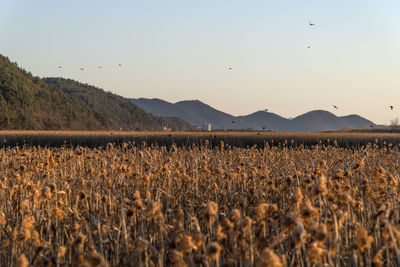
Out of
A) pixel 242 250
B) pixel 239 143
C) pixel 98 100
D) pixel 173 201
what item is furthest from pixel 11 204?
pixel 98 100

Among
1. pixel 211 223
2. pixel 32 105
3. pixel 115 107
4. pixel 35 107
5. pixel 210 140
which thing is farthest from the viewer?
pixel 115 107

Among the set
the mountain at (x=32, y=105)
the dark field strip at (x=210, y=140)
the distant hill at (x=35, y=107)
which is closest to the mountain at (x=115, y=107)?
the distant hill at (x=35, y=107)

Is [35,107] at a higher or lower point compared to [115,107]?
lower

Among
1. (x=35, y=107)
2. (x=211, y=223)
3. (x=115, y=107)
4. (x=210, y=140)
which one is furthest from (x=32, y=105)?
(x=211, y=223)

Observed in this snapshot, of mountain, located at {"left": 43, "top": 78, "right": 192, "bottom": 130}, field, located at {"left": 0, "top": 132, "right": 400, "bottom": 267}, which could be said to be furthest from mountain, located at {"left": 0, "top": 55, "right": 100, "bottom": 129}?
field, located at {"left": 0, "top": 132, "right": 400, "bottom": 267}

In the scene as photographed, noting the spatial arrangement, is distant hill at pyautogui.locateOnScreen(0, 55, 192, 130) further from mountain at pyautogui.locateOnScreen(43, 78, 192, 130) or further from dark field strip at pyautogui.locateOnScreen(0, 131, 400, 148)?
dark field strip at pyautogui.locateOnScreen(0, 131, 400, 148)

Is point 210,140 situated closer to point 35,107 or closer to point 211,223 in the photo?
point 211,223

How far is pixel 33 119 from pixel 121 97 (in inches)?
3875

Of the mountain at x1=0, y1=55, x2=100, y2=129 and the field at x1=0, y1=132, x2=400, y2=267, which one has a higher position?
the mountain at x1=0, y1=55, x2=100, y2=129

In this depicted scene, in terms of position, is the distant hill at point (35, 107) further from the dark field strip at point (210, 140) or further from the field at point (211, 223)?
the field at point (211, 223)

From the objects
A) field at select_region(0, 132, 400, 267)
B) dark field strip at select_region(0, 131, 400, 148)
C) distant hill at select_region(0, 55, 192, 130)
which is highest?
distant hill at select_region(0, 55, 192, 130)

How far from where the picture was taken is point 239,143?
2194 cm

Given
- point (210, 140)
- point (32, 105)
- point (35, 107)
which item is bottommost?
point (210, 140)

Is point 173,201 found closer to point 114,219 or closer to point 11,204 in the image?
point 114,219
